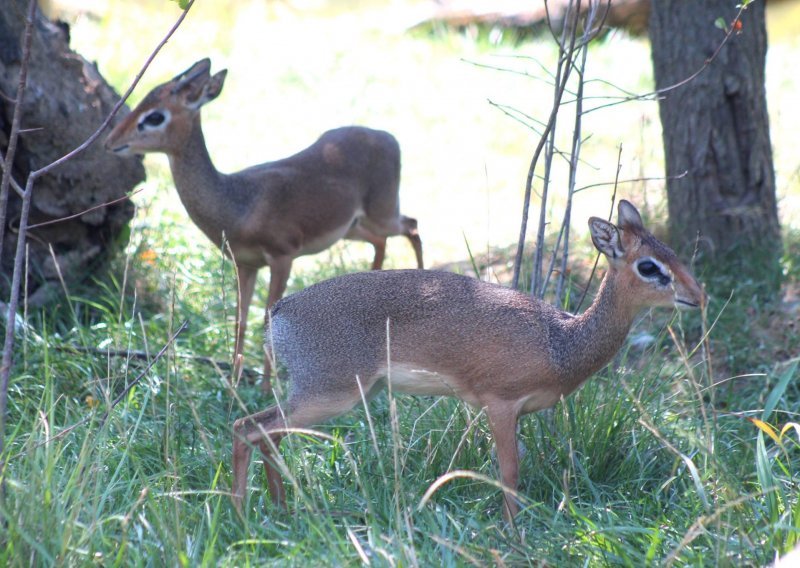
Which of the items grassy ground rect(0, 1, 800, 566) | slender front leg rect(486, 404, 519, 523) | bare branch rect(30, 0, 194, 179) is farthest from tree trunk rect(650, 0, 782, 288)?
bare branch rect(30, 0, 194, 179)

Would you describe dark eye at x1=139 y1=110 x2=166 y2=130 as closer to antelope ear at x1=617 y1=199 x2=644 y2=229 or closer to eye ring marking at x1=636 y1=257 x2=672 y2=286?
antelope ear at x1=617 y1=199 x2=644 y2=229

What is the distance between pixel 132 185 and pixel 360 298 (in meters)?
2.61

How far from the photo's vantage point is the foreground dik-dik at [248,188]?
509 cm

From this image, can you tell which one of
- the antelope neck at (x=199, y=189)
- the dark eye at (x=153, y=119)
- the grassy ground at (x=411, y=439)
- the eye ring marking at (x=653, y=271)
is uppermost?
the dark eye at (x=153, y=119)

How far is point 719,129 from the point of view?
5398mm

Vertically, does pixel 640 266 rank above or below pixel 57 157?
below

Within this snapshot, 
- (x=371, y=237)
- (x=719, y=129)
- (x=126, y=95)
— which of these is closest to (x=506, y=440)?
(x=126, y=95)

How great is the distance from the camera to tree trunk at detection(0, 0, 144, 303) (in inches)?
201

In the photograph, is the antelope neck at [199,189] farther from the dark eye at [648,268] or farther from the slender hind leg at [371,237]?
the dark eye at [648,268]

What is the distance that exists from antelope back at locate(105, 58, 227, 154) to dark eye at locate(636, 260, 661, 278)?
2519mm

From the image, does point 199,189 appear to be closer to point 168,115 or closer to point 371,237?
point 168,115

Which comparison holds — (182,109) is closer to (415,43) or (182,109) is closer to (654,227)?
(654,227)

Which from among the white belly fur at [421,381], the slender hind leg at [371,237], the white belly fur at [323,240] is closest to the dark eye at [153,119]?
the white belly fur at [323,240]

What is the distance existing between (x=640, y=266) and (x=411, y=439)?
37.6 inches
